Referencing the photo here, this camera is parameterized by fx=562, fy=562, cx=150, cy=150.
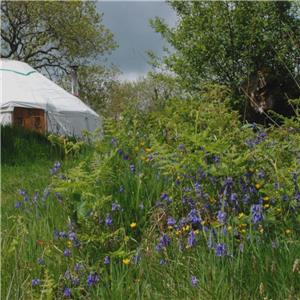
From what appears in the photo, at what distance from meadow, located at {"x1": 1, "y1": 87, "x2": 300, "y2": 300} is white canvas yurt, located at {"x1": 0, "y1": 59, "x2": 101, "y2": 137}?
1229cm

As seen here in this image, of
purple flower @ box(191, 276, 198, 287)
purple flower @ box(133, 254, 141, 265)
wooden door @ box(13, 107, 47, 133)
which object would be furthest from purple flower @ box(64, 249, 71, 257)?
wooden door @ box(13, 107, 47, 133)

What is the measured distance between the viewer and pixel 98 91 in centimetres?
3253

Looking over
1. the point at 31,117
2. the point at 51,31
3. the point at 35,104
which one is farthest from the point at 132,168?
the point at 51,31

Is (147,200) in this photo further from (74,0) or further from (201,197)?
(74,0)

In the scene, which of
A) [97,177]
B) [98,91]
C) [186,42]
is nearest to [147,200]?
[97,177]

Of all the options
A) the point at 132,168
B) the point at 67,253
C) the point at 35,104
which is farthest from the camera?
the point at 35,104

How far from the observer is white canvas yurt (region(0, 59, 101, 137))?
50.7ft

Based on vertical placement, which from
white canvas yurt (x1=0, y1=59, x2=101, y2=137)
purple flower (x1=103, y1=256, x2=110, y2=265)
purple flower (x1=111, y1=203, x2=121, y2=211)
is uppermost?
white canvas yurt (x1=0, y1=59, x2=101, y2=137)

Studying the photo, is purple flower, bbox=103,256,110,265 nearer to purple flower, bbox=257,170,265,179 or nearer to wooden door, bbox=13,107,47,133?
purple flower, bbox=257,170,265,179

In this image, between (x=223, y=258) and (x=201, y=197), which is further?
(x=201, y=197)

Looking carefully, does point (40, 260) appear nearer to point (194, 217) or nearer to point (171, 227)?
point (171, 227)

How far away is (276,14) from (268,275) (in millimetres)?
9370

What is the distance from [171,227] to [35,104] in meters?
14.0

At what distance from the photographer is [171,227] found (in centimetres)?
226
